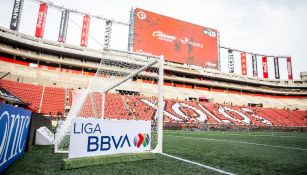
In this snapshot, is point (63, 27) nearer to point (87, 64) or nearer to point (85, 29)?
point (85, 29)

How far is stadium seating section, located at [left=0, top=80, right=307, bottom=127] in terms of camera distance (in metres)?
20.5

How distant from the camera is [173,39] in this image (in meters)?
29.1

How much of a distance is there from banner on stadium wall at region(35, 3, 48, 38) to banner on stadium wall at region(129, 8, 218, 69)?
12.8m

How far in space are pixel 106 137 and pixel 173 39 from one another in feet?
87.5

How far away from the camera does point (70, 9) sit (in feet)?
107

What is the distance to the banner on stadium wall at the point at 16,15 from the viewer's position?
2889 cm

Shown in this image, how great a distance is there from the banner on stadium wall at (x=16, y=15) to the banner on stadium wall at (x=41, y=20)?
2.59 metres

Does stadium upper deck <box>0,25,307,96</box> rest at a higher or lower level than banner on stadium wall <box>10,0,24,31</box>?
lower

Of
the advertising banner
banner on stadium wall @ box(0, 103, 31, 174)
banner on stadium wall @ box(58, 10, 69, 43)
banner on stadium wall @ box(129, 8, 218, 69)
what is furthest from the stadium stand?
banner on stadium wall @ box(0, 103, 31, 174)

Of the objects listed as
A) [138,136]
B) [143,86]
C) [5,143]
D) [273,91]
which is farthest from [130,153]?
[273,91]

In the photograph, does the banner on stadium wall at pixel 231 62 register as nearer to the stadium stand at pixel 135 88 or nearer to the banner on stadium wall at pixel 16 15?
the stadium stand at pixel 135 88

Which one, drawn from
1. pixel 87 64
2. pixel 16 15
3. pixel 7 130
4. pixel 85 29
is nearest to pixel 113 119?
pixel 7 130

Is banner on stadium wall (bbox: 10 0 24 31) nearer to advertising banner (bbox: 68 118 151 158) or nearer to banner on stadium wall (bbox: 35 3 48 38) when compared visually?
banner on stadium wall (bbox: 35 3 48 38)

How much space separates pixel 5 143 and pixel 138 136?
2196 millimetres
